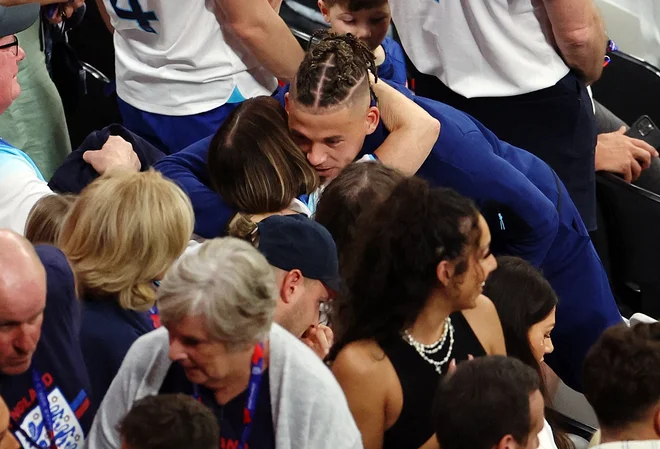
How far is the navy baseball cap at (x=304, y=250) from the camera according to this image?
2271mm

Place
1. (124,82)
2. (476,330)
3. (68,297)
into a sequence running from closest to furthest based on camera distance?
(68,297) → (476,330) → (124,82)

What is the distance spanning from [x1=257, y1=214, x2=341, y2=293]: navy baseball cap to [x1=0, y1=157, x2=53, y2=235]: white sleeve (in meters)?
0.72

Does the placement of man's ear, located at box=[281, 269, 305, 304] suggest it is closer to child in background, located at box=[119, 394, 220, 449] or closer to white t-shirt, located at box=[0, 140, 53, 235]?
child in background, located at box=[119, 394, 220, 449]

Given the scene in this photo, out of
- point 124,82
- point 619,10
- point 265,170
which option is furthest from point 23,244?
point 619,10

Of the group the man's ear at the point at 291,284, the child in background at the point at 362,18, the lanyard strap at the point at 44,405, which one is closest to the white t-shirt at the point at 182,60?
the child in background at the point at 362,18

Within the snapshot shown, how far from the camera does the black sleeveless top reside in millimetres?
2291

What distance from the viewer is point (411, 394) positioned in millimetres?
2293

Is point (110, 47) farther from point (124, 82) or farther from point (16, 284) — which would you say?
point (16, 284)

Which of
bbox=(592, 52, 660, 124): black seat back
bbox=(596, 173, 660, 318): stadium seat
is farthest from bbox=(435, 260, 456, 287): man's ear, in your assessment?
bbox=(592, 52, 660, 124): black seat back

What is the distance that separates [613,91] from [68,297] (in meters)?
3.49

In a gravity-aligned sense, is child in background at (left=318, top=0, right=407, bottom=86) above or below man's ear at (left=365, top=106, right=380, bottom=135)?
below

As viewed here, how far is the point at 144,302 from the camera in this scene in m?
2.26

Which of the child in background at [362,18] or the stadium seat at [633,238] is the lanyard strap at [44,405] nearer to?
the child in background at [362,18]

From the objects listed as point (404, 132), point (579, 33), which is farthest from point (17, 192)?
point (579, 33)
